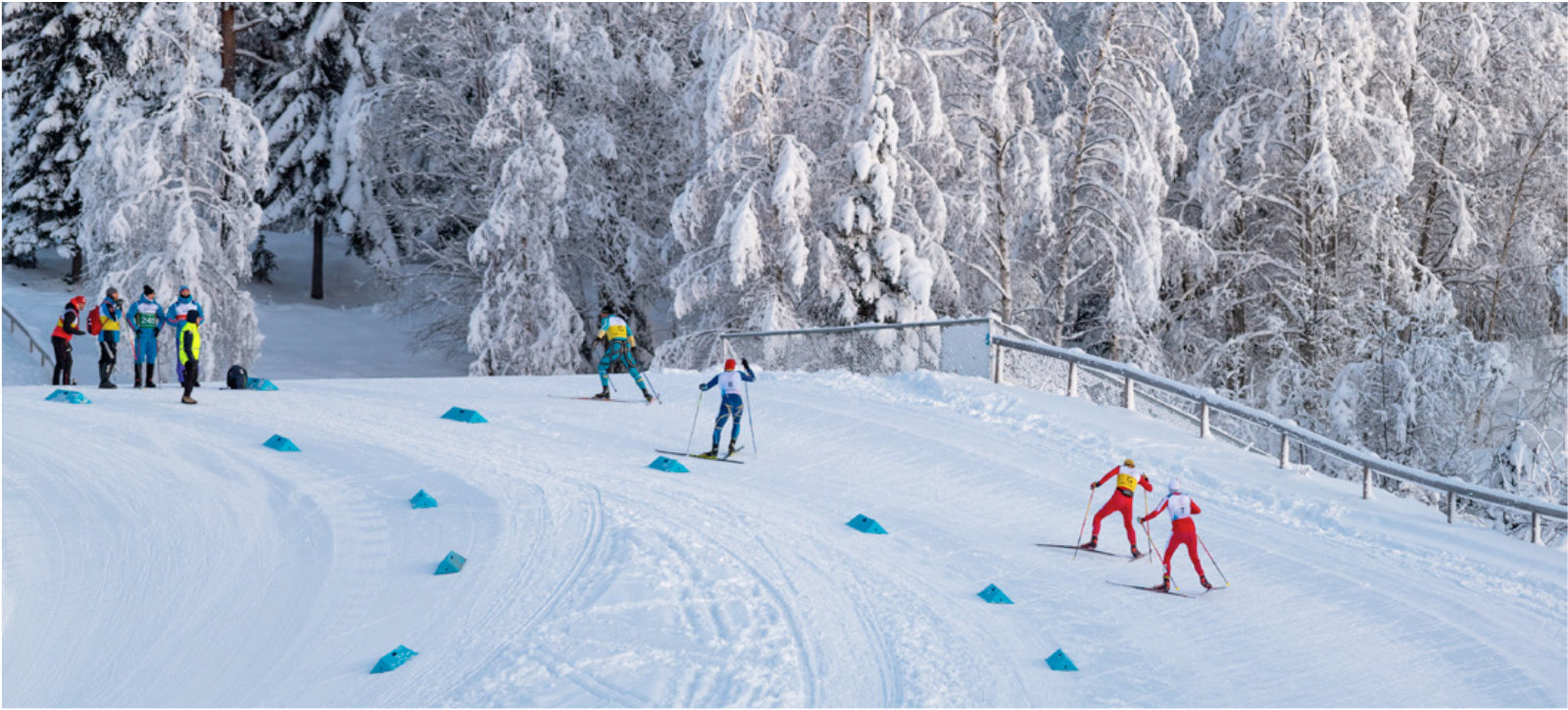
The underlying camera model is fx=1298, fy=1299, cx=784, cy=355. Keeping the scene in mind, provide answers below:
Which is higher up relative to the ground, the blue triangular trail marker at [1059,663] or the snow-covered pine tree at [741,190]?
the snow-covered pine tree at [741,190]

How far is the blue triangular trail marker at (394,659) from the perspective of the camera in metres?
9.37

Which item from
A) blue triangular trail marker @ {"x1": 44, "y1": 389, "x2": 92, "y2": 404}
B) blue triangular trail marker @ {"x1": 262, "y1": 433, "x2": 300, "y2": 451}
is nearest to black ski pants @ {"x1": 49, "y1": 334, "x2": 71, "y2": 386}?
blue triangular trail marker @ {"x1": 44, "y1": 389, "x2": 92, "y2": 404}

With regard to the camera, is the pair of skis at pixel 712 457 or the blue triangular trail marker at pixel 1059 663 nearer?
the blue triangular trail marker at pixel 1059 663

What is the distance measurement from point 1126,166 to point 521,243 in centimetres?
1374

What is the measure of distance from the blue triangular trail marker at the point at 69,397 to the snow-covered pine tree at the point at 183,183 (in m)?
9.38

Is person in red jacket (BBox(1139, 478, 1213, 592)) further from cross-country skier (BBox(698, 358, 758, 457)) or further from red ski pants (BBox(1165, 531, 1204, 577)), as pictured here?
cross-country skier (BBox(698, 358, 758, 457))

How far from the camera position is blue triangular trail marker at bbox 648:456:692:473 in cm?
1502

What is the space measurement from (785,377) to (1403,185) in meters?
14.7

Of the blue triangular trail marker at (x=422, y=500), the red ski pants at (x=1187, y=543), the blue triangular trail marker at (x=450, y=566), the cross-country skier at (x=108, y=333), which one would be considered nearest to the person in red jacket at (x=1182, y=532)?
the red ski pants at (x=1187, y=543)

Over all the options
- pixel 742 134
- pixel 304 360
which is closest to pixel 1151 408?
pixel 742 134

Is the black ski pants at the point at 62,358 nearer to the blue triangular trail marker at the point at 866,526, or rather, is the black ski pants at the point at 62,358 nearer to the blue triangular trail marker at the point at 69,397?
the blue triangular trail marker at the point at 69,397

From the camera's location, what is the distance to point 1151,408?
19.2 meters

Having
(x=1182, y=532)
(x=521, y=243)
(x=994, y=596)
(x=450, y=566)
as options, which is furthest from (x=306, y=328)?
(x=1182, y=532)

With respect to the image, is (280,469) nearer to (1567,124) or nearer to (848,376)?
(848,376)
